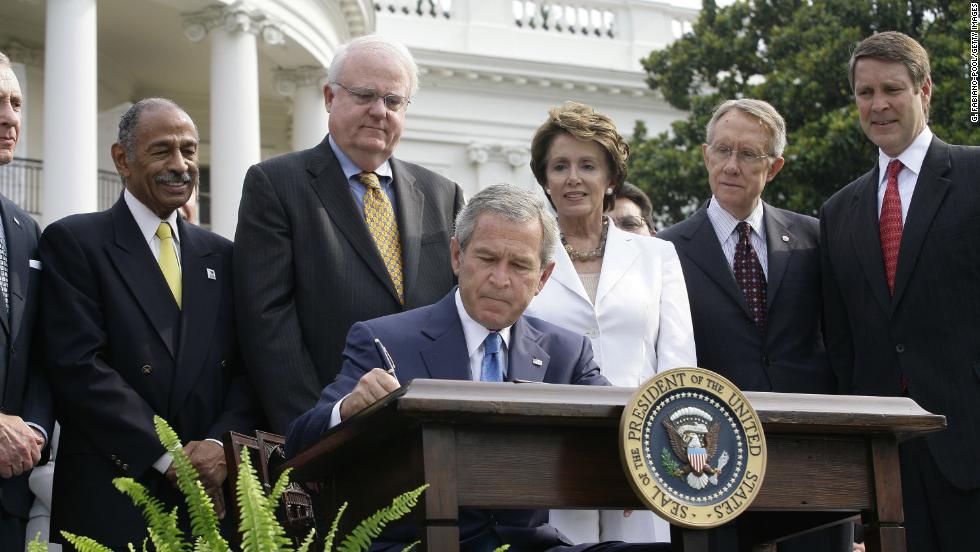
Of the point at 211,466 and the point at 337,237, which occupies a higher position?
the point at 337,237

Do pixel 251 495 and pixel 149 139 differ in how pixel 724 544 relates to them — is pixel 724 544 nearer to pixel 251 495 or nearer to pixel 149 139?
pixel 251 495

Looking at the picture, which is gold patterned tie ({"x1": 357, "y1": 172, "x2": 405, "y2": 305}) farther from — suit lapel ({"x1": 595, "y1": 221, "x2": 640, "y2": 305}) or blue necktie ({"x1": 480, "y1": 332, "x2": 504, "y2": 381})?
blue necktie ({"x1": 480, "y1": 332, "x2": 504, "y2": 381})

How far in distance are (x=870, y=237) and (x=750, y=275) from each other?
0.62m

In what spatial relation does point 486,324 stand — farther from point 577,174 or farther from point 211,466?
point 577,174

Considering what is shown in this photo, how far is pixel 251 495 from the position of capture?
9.41ft

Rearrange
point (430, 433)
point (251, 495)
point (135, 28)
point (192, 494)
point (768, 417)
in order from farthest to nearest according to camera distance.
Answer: point (135, 28) → point (768, 417) → point (430, 433) → point (192, 494) → point (251, 495)

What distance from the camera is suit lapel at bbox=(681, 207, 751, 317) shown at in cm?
655

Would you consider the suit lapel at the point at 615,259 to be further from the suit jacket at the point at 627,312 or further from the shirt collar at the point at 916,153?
the shirt collar at the point at 916,153

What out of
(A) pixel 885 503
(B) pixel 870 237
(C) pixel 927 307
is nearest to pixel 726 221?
(B) pixel 870 237

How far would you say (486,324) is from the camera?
4.61 meters

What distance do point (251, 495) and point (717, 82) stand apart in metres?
22.7

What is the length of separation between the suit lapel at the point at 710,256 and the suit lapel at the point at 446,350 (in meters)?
2.27

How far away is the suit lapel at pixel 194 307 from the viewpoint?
5.66 m

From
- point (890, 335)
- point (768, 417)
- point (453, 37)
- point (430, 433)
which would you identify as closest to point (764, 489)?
point (768, 417)
